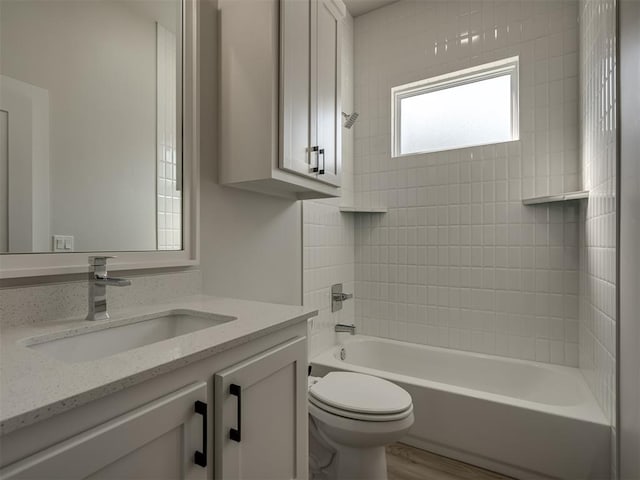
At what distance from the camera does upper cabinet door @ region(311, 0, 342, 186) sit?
1545 millimetres

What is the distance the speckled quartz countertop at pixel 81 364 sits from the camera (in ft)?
1.49

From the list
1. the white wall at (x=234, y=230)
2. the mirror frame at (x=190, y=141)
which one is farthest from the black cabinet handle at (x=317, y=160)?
the mirror frame at (x=190, y=141)

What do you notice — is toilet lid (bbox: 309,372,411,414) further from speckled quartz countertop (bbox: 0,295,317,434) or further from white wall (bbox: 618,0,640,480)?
white wall (bbox: 618,0,640,480)

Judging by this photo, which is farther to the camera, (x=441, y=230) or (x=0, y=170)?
(x=441, y=230)

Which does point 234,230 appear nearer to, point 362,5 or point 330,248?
point 330,248

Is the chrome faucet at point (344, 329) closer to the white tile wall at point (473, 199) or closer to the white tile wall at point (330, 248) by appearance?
the white tile wall at point (330, 248)

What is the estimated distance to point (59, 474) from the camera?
1.53ft

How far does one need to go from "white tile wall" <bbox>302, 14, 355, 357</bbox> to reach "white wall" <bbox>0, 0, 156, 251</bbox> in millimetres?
1039

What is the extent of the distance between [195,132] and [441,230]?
5.74 feet

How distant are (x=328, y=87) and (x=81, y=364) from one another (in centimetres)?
148

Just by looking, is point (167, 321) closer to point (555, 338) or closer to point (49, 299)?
point (49, 299)

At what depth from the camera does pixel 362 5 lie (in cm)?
255

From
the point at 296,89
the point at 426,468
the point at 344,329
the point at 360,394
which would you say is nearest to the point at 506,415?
the point at 426,468

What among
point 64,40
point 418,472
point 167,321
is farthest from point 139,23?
point 418,472
